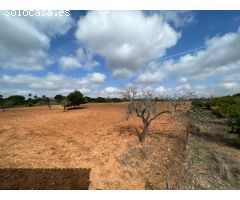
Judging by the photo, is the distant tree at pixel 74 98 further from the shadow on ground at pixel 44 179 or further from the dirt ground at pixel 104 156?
the shadow on ground at pixel 44 179

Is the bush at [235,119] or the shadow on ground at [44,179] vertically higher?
the bush at [235,119]

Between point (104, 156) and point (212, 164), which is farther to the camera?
point (212, 164)

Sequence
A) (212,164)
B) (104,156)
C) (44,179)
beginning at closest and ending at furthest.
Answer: (44,179) < (104,156) < (212,164)

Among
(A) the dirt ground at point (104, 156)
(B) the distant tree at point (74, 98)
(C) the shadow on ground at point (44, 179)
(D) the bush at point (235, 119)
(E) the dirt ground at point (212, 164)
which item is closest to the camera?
(C) the shadow on ground at point (44, 179)

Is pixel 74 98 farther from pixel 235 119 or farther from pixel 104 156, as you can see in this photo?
pixel 235 119

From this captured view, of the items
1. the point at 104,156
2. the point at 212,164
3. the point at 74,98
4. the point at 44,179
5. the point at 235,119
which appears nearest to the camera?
the point at 44,179

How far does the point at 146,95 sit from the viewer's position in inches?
475

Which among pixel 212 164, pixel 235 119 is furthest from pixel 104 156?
pixel 235 119

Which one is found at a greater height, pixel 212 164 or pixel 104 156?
pixel 104 156

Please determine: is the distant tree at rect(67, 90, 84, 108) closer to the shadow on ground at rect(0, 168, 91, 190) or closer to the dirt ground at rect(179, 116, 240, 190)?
the dirt ground at rect(179, 116, 240, 190)

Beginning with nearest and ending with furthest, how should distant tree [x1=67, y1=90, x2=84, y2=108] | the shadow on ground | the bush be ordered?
the shadow on ground, the bush, distant tree [x1=67, y1=90, x2=84, y2=108]

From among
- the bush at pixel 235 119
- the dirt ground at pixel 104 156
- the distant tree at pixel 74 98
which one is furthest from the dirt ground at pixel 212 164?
the distant tree at pixel 74 98

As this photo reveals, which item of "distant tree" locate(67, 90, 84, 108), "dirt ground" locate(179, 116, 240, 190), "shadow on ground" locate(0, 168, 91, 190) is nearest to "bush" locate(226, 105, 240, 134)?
"dirt ground" locate(179, 116, 240, 190)

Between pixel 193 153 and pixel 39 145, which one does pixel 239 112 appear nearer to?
pixel 193 153
